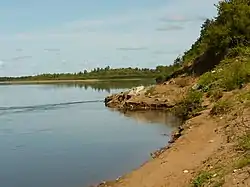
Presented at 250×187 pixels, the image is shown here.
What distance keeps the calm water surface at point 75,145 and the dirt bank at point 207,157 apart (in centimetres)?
271

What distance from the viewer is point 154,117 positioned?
1506 inches

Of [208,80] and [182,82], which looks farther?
[182,82]

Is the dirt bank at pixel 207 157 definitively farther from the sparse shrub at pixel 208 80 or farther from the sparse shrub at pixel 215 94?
the sparse shrub at pixel 208 80

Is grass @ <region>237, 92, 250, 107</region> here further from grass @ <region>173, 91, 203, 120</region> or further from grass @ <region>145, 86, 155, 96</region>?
grass @ <region>145, 86, 155, 96</region>

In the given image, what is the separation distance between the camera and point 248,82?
83.8ft

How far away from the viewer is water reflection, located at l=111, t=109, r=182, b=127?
3403 cm

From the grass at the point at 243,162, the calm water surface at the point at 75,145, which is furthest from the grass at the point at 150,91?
the grass at the point at 243,162

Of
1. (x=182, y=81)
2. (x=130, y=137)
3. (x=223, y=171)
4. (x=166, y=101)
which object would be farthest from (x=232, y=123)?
(x=182, y=81)

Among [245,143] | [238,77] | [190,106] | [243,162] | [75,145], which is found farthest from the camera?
[190,106]

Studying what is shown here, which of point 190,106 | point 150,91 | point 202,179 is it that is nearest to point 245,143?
point 202,179

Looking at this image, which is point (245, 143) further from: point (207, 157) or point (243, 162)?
point (207, 157)

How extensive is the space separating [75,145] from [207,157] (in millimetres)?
12549

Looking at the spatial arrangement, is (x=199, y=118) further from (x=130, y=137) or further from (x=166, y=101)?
(x=166, y=101)

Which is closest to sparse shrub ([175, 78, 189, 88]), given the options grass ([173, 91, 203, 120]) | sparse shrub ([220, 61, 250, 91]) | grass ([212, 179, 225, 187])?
grass ([173, 91, 203, 120])
